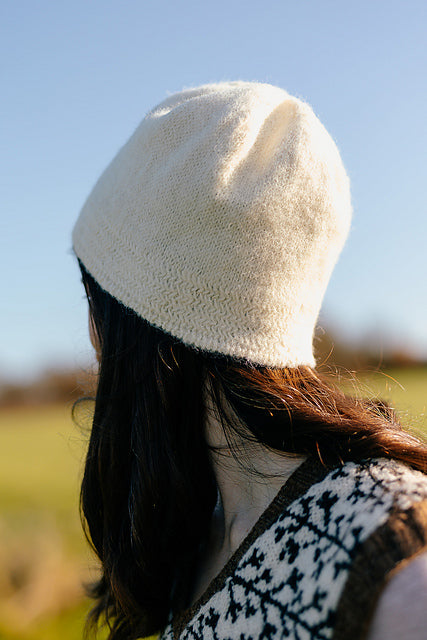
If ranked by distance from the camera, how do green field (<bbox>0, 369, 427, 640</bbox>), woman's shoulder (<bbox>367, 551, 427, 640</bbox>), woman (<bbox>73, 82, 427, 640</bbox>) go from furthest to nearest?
green field (<bbox>0, 369, 427, 640</bbox>) < woman (<bbox>73, 82, 427, 640</bbox>) < woman's shoulder (<bbox>367, 551, 427, 640</bbox>)

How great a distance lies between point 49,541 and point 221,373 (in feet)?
19.1

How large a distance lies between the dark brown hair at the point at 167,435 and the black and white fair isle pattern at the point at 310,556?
0.10 m

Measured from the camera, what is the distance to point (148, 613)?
1.46 m

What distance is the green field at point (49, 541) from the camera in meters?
2.25

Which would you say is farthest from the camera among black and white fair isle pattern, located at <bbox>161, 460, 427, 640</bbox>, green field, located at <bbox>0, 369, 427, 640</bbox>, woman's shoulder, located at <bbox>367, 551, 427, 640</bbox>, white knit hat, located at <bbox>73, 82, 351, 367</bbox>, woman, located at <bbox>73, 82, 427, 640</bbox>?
green field, located at <bbox>0, 369, 427, 640</bbox>

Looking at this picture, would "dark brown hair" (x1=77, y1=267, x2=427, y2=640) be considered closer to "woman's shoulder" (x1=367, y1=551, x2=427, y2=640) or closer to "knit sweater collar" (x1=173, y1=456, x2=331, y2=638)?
"knit sweater collar" (x1=173, y1=456, x2=331, y2=638)

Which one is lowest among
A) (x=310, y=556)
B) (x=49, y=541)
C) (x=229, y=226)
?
(x=49, y=541)

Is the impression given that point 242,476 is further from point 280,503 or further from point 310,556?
point 310,556

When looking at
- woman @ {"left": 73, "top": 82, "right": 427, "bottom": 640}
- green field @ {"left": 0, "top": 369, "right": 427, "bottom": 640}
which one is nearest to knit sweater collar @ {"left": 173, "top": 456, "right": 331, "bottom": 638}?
woman @ {"left": 73, "top": 82, "right": 427, "bottom": 640}

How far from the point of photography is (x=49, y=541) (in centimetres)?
611

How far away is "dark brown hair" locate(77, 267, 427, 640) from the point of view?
3.69 ft

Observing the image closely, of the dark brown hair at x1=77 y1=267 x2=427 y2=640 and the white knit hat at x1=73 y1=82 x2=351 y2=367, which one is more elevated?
the white knit hat at x1=73 y1=82 x2=351 y2=367

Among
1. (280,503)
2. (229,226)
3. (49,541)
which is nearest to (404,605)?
(280,503)

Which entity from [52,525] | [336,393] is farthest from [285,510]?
[52,525]
